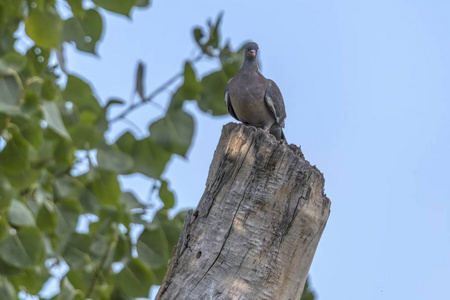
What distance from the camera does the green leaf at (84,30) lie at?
5.84 feet

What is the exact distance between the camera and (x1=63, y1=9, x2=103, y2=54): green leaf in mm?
1780

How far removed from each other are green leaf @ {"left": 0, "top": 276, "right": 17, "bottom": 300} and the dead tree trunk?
54.1 inches

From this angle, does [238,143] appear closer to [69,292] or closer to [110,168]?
[69,292]

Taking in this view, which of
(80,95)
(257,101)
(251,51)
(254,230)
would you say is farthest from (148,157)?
(251,51)

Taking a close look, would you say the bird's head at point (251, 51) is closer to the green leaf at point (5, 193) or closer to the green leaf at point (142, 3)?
the green leaf at point (142, 3)

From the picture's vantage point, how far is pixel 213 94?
1.93 meters

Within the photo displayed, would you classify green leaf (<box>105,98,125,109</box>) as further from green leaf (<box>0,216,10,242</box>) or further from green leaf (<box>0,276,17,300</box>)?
green leaf (<box>0,276,17,300</box>)

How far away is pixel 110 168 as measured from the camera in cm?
181

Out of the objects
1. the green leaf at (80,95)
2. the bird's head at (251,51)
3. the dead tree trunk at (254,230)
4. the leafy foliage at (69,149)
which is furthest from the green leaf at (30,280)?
the bird's head at (251,51)

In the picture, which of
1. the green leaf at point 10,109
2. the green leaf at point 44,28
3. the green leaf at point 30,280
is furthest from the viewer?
the green leaf at point 30,280

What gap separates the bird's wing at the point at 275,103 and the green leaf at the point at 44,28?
3.81m

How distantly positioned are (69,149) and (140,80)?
0.23 meters

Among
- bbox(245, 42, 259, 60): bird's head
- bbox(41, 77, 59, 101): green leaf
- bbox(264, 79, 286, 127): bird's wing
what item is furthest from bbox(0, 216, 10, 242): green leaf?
bbox(245, 42, 259, 60): bird's head

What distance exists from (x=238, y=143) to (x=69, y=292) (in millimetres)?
1460
